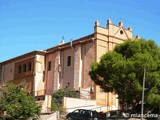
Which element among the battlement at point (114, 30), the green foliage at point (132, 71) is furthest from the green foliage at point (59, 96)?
the battlement at point (114, 30)

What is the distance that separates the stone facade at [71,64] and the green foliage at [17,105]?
8.84m

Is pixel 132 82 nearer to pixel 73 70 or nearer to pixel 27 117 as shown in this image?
pixel 27 117

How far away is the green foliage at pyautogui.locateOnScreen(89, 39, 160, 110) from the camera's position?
3114 cm

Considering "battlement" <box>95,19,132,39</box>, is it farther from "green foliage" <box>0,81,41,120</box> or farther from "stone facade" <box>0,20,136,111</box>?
"green foliage" <box>0,81,41,120</box>

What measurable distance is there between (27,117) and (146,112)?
10.5 m

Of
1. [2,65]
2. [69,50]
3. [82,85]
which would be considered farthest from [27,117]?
[2,65]

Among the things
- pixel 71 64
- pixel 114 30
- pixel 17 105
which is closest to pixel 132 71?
pixel 17 105

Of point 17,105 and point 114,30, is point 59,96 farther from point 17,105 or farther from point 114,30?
point 114,30

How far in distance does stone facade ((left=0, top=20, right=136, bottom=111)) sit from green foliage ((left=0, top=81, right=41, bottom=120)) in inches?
348

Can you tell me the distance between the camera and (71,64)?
4753cm

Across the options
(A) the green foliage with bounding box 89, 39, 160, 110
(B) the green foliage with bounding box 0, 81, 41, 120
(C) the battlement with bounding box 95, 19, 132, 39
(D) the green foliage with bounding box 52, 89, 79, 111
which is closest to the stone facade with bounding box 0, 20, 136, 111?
(C) the battlement with bounding box 95, 19, 132, 39

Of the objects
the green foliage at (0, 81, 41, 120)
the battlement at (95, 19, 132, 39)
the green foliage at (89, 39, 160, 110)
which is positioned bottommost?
the green foliage at (0, 81, 41, 120)

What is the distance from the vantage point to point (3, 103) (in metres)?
34.2

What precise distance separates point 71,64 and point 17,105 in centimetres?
1551
